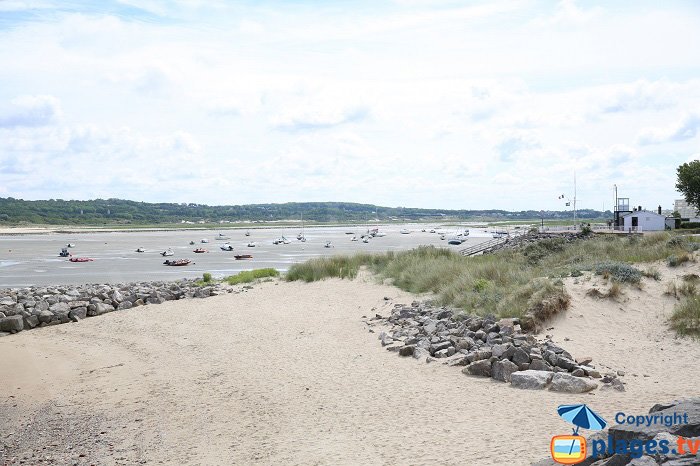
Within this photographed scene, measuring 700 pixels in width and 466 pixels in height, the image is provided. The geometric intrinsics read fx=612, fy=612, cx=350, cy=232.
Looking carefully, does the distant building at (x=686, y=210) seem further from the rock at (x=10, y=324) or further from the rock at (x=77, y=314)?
the rock at (x=10, y=324)

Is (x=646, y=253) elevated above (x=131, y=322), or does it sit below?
above

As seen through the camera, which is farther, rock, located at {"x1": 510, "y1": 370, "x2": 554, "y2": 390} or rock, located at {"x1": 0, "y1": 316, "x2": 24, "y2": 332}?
rock, located at {"x1": 0, "y1": 316, "x2": 24, "y2": 332}

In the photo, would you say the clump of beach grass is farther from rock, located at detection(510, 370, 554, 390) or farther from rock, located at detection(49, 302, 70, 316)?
rock, located at detection(49, 302, 70, 316)

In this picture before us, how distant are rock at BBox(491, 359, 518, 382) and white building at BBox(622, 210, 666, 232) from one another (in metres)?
45.9

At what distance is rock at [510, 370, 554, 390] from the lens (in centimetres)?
920

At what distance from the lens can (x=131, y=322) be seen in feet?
60.7

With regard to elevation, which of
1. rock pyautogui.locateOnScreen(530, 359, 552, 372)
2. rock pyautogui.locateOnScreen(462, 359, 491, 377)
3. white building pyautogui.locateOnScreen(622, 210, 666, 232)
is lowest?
rock pyautogui.locateOnScreen(462, 359, 491, 377)

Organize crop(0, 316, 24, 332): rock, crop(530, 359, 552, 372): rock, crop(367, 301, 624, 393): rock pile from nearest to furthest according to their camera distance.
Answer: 1. crop(367, 301, 624, 393): rock pile
2. crop(530, 359, 552, 372): rock
3. crop(0, 316, 24, 332): rock

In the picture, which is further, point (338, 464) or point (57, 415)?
point (57, 415)

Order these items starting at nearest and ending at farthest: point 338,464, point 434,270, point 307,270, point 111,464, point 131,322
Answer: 1. point 338,464
2. point 111,464
3. point 131,322
4. point 434,270
5. point 307,270

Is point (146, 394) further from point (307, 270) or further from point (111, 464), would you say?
point (307, 270)

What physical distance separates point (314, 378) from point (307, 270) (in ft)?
48.4

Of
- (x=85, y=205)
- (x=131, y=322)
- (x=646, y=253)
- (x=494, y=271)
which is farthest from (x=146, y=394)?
(x=85, y=205)

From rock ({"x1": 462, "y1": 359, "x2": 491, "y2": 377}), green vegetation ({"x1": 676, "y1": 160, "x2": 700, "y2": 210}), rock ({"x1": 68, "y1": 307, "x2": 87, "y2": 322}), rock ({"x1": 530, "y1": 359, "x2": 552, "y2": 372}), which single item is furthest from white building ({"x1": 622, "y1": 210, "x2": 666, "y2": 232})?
rock ({"x1": 462, "y1": 359, "x2": 491, "y2": 377})
